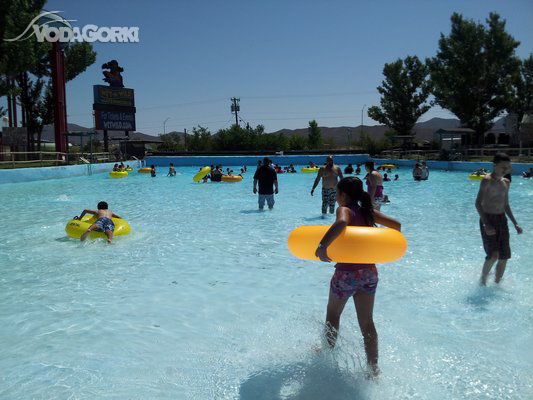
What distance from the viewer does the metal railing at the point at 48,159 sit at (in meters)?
26.5

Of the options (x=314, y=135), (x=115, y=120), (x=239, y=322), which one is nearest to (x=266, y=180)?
(x=239, y=322)

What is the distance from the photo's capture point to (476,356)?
11.7 ft

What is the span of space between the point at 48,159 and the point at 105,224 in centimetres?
2872

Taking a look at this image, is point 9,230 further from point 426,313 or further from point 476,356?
point 476,356

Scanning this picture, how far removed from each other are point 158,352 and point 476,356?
2631mm

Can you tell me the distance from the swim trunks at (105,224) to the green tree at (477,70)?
1403 inches

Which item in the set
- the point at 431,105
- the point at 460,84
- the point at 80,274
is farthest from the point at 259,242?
the point at 431,105

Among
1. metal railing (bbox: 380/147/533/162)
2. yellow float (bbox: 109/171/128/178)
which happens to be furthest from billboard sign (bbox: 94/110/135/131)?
metal railing (bbox: 380/147/533/162)

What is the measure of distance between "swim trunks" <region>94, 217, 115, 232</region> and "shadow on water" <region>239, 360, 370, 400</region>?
5286mm

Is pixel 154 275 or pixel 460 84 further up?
pixel 460 84

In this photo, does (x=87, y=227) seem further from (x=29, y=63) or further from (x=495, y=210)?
(x=29, y=63)

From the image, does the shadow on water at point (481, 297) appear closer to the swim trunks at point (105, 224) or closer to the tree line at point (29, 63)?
the swim trunks at point (105, 224)

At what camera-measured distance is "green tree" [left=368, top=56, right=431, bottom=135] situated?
148 ft

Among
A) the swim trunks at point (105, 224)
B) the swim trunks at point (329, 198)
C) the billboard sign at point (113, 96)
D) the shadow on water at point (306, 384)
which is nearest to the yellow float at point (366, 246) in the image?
the shadow on water at point (306, 384)
